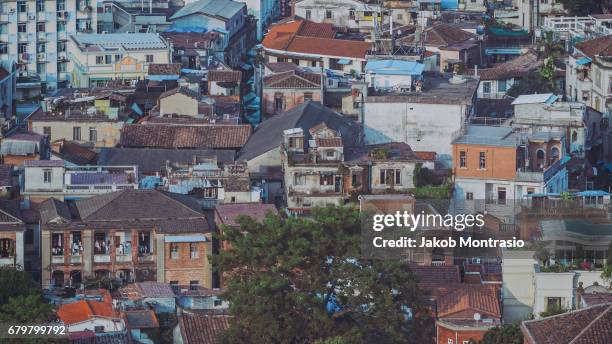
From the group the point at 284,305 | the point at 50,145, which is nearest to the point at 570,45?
the point at 50,145

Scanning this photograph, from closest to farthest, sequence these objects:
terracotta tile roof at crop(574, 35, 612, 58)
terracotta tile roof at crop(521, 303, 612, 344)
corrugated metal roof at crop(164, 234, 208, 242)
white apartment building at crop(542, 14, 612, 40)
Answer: terracotta tile roof at crop(521, 303, 612, 344) < corrugated metal roof at crop(164, 234, 208, 242) < terracotta tile roof at crop(574, 35, 612, 58) < white apartment building at crop(542, 14, 612, 40)

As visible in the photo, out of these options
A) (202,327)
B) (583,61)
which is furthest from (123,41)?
(202,327)

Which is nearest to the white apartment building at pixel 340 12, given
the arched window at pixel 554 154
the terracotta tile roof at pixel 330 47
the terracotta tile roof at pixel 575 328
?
the terracotta tile roof at pixel 330 47

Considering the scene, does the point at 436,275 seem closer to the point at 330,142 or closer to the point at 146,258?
the point at 146,258

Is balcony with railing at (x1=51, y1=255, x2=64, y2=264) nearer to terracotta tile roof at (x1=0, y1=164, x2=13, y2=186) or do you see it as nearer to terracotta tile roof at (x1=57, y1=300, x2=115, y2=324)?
terracotta tile roof at (x1=0, y1=164, x2=13, y2=186)

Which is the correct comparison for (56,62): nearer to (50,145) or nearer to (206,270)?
(50,145)

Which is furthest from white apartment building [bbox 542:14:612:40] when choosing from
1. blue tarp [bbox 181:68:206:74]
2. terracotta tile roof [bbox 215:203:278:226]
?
terracotta tile roof [bbox 215:203:278:226]
